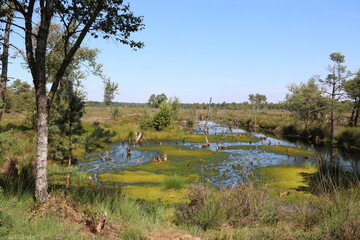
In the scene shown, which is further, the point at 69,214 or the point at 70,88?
the point at 70,88

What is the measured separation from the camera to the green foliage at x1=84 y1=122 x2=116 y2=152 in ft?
31.4

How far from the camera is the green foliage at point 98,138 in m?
9.56

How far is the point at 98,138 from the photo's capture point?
Answer: 9.79 m

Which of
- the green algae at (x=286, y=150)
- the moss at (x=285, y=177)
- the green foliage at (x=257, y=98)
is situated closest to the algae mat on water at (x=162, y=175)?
the moss at (x=285, y=177)

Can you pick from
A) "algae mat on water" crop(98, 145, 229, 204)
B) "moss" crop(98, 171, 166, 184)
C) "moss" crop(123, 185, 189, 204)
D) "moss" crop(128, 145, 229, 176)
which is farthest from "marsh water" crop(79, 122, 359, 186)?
"moss" crop(123, 185, 189, 204)

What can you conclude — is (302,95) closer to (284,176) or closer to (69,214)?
(284,176)

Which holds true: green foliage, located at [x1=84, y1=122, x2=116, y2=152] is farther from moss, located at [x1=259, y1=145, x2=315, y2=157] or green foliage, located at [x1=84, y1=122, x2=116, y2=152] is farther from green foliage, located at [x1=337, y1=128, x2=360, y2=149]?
green foliage, located at [x1=337, y1=128, x2=360, y2=149]

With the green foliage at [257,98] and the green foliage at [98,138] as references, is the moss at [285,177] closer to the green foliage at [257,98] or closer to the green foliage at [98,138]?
the green foliage at [98,138]

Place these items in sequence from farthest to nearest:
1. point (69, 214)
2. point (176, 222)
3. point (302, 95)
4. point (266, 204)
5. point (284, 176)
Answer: point (302, 95)
point (284, 176)
point (176, 222)
point (266, 204)
point (69, 214)

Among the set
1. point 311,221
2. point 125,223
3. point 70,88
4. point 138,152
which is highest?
point 70,88

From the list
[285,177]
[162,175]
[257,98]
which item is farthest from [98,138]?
[257,98]

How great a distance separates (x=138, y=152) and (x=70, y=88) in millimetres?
16692

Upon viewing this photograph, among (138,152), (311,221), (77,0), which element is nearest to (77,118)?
(77,0)

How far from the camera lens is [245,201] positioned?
685 centimetres
